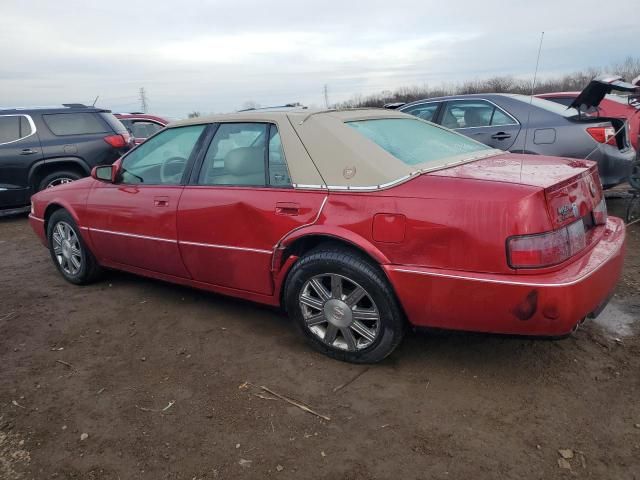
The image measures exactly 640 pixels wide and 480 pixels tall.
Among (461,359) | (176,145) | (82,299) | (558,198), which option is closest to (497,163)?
(558,198)

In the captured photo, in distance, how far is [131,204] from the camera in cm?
395

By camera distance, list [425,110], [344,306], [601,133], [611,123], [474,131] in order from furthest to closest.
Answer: [425,110] → [474,131] → [611,123] → [601,133] → [344,306]

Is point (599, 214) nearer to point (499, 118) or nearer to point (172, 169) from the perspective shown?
point (172, 169)

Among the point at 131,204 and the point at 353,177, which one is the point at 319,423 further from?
the point at 131,204

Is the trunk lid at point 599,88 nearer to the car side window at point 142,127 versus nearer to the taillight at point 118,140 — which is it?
the taillight at point 118,140

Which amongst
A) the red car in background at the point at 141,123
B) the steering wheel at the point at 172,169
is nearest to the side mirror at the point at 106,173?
the steering wheel at the point at 172,169

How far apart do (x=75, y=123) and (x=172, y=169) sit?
5510 mm

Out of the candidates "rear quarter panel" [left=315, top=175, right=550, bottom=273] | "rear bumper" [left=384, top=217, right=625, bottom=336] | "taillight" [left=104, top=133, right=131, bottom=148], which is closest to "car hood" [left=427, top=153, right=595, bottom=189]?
"rear quarter panel" [left=315, top=175, right=550, bottom=273]

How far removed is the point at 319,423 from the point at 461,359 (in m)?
1.00

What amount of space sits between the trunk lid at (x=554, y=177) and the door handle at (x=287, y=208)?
78 cm

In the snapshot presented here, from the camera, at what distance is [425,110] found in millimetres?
7051

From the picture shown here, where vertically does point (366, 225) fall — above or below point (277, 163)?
below

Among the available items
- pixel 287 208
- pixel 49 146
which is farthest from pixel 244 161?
pixel 49 146

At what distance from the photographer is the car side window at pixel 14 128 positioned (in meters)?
7.91
